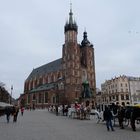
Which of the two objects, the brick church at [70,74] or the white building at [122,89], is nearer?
the brick church at [70,74]

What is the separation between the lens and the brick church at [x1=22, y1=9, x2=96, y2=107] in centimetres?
8769

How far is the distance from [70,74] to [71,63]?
14.3 feet

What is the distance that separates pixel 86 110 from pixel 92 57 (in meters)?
74.4

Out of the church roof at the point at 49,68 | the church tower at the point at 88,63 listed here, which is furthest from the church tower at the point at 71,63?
the church roof at the point at 49,68

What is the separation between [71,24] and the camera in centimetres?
9569

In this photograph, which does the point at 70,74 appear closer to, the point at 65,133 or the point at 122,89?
the point at 122,89

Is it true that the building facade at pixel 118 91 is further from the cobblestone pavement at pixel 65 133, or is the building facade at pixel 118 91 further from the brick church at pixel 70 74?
the cobblestone pavement at pixel 65 133

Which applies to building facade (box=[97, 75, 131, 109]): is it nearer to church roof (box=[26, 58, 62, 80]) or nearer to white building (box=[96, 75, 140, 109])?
white building (box=[96, 75, 140, 109])

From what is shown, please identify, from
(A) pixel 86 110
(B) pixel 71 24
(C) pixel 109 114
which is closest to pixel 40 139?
(C) pixel 109 114

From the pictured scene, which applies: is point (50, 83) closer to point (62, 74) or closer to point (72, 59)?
point (62, 74)

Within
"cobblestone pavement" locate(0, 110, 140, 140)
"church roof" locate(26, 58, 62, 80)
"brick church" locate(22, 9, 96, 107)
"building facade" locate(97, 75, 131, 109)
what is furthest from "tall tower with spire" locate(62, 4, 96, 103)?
"cobblestone pavement" locate(0, 110, 140, 140)

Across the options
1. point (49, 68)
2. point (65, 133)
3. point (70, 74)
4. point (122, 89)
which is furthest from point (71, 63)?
point (65, 133)

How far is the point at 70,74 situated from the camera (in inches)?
3501

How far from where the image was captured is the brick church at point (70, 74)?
87.7 metres
